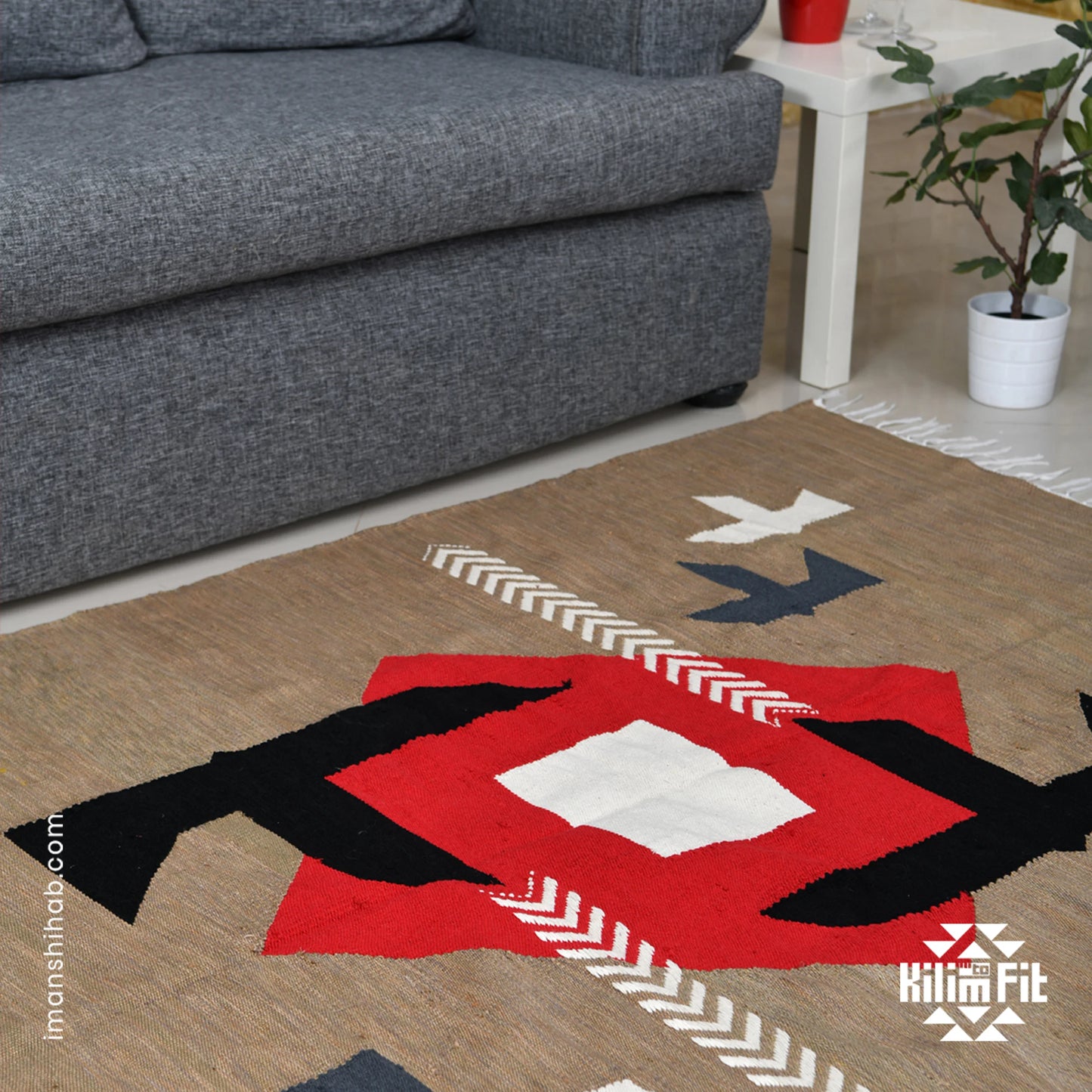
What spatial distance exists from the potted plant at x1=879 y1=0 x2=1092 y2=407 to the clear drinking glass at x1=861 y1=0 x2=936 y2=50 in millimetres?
97

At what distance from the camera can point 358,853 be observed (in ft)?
4.11

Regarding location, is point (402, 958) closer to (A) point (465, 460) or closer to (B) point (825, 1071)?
(B) point (825, 1071)

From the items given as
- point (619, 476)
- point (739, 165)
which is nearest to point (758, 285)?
point (739, 165)

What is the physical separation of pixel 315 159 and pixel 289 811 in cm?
76

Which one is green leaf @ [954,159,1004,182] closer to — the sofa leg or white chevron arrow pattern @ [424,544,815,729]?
the sofa leg

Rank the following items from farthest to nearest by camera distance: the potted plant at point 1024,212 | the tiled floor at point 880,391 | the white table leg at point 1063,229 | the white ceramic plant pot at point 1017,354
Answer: the white table leg at point 1063,229 < the white ceramic plant pot at point 1017,354 < the potted plant at point 1024,212 < the tiled floor at point 880,391

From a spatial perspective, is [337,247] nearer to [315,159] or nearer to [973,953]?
[315,159]

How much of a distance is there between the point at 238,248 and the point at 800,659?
2.47 ft

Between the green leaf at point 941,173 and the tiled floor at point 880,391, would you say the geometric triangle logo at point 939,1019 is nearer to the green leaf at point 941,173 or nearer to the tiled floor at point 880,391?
the tiled floor at point 880,391

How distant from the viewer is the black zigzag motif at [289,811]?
1231 mm

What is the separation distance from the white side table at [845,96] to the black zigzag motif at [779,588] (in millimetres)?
612

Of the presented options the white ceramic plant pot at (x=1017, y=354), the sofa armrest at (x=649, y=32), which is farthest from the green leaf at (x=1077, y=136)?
the sofa armrest at (x=649, y=32)

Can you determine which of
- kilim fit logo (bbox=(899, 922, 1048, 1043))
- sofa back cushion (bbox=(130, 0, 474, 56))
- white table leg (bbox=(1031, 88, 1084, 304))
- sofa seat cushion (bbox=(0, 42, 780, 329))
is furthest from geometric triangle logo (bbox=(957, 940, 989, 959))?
sofa back cushion (bbox=(130, 0, 474, 56))

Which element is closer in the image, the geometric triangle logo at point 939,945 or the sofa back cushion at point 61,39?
the geometric triangle logo at point 939,945
